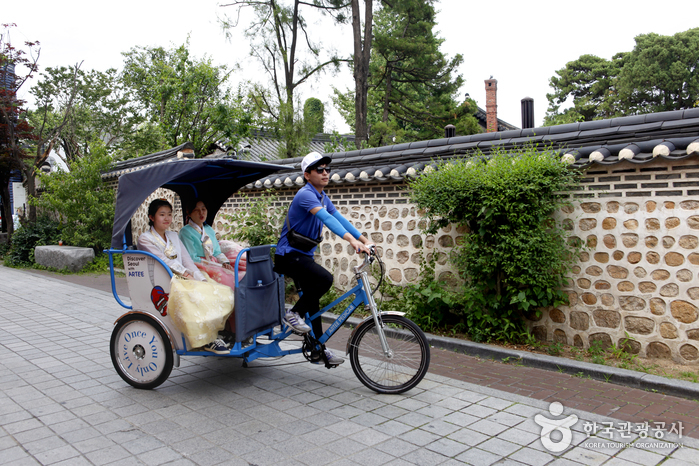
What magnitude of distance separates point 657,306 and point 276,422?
3.95m

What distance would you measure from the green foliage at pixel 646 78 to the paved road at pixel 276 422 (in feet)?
79.0

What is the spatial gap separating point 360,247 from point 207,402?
188 cm

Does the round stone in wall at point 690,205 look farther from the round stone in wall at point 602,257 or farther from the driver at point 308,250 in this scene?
the driver at point 308,250

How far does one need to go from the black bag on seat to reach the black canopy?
2.90 feet

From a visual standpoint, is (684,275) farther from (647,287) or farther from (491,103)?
(491,103)

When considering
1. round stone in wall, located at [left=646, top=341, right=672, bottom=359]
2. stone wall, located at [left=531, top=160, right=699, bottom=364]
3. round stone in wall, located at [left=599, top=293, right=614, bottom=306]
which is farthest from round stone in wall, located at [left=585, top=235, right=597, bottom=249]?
round stone in wall, located at [left=646, top=341, right=672, bottom=359]

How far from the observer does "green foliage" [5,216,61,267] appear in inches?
623

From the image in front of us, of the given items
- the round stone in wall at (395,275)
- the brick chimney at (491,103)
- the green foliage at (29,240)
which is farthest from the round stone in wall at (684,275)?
the brick chimney at (491,103)

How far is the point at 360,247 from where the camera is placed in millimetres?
A: 4199

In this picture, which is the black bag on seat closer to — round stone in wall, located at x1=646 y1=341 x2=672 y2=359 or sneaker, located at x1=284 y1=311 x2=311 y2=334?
sneaker, located at x1=284 y1=311 x2=311 y2=334

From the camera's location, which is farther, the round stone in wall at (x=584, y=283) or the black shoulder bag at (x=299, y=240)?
the round stone in wall at (x=584, y=283)

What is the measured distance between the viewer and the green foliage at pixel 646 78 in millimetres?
26578

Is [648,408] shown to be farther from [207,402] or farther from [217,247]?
[217,247]

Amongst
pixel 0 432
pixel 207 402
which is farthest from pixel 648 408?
pixel 0 432
